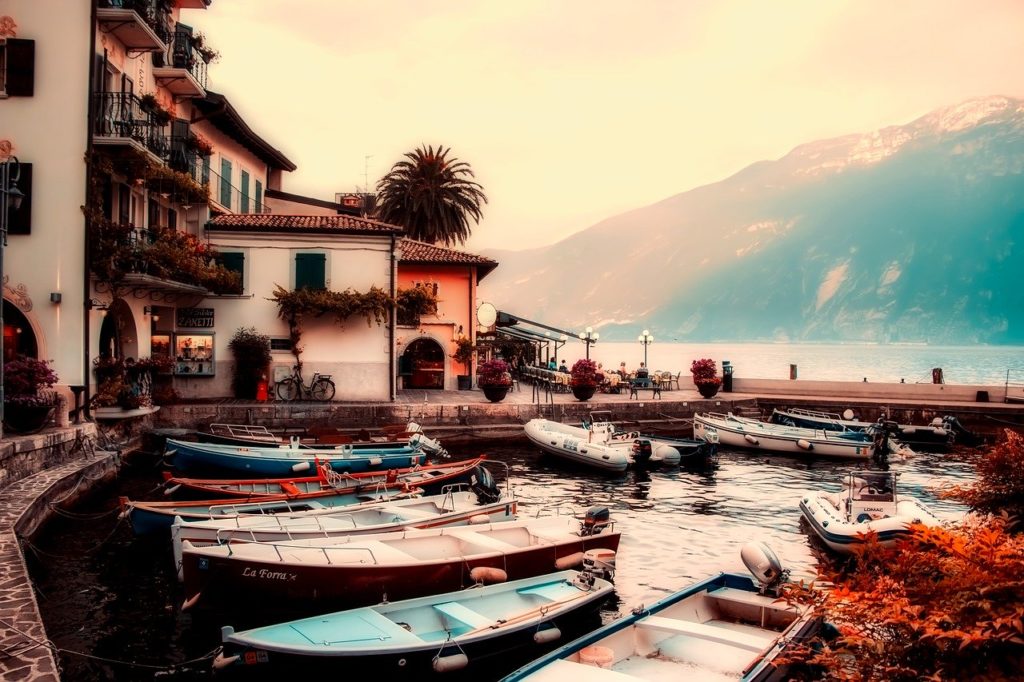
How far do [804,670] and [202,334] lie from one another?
27.8m

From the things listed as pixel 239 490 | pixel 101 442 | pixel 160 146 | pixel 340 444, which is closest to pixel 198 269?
pixel 160 146

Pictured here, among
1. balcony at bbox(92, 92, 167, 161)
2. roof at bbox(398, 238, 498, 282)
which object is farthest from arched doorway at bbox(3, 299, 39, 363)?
roof at bbox(398, 238, 498, 282)

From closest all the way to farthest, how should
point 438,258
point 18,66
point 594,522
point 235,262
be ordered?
1. point 594,522
2. point 18,66
3. point 235,262
4. point 438,258

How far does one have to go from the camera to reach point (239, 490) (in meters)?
16.9

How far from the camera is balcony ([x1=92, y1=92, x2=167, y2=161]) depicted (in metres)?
22.1

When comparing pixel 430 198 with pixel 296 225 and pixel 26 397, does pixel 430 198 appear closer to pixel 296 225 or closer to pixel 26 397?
pixel 296 225

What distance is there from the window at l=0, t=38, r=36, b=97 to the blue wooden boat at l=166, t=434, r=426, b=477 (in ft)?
34.6

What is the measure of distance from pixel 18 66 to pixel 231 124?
11857 millimetres

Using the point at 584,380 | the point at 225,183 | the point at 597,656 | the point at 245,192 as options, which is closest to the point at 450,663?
the point at 597,656

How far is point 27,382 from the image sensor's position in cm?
1792

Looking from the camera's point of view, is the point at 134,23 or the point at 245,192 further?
the point at 245,192

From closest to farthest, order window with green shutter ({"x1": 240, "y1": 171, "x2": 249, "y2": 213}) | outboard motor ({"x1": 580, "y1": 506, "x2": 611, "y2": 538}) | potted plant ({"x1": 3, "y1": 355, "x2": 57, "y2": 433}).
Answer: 1. outboard motor ({"x1": 580, "y1": 506, "x2": 611, "y2": 538})
2. potted plant ({"x1": 3, "y1": 355, "x2": 57, "y2": 433})
3. window with green shutter ({"x1": 240, "y1": 171, "x2": 249, "y2": 213})

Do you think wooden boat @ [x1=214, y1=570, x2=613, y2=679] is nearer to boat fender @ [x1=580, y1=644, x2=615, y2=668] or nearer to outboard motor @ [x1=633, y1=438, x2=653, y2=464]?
boat fender @ [x1=580, y1=644, x2=615, y2=668]

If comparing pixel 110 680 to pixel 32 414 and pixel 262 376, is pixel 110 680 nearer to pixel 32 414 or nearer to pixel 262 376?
pixel 32 414
